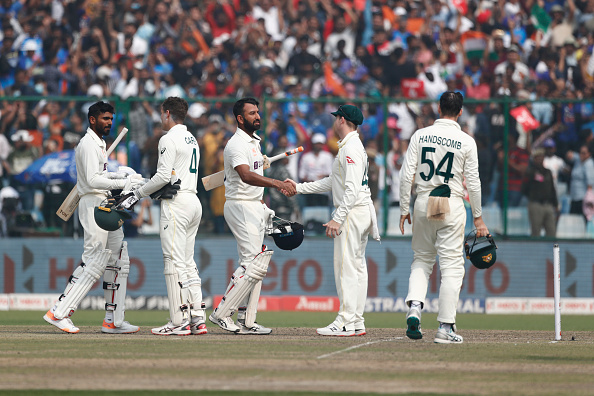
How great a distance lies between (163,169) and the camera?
10.2m

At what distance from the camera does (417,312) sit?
973 cm

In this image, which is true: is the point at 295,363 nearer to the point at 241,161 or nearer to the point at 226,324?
the point at 226,324

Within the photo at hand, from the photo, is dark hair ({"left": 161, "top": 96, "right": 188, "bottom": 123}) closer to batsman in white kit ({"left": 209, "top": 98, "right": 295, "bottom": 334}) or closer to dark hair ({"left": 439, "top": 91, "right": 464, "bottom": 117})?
batsman in white kit ({"left": 209, "top": 98, "right": 295, "bottom": 334})

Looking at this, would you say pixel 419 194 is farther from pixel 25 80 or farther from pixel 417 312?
pixel 25 80

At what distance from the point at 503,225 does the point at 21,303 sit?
28.6 feet

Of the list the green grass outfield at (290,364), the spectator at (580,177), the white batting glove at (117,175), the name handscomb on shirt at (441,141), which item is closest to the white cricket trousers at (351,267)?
the green grass outfield at (290,364)

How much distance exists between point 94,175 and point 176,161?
0.99 metres

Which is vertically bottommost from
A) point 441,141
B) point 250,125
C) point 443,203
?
point 443,203

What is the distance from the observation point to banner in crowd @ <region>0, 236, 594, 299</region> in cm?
1638

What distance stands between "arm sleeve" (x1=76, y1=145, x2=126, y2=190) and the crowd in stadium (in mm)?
5964

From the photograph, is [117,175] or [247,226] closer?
[247,226]

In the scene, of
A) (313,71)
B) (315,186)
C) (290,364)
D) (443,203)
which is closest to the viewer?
(290,364)

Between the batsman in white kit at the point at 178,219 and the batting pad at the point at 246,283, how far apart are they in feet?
1.22

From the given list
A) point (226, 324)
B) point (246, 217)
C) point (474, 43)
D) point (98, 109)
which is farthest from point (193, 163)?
point (474, 43)
